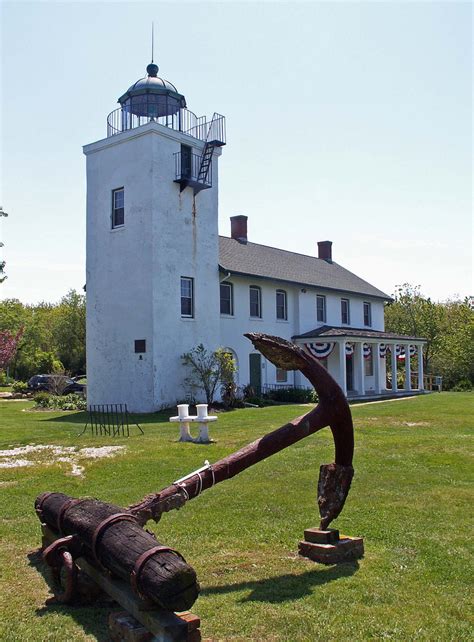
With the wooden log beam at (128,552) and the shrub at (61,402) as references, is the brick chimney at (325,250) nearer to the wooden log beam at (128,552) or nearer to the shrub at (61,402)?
the shrub at (61,402)

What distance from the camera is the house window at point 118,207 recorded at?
25656mm

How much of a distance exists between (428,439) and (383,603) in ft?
32.3

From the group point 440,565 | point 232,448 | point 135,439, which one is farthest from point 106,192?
point 440,565

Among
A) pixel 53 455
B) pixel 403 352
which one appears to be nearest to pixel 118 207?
pixel 53 455

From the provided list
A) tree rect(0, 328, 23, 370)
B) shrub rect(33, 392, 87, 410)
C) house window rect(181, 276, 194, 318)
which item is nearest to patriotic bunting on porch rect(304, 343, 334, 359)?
house window rect(181, 276, 194, 318)

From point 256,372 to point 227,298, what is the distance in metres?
3.65

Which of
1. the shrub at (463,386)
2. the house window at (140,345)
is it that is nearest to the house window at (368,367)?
the shrub at (463,386)

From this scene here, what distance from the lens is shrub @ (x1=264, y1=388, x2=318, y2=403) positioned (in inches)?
1113

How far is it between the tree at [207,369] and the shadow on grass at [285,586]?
19458mm

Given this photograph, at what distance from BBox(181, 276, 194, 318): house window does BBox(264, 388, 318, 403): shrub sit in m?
5.71

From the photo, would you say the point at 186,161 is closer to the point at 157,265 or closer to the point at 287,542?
the point at 157,265

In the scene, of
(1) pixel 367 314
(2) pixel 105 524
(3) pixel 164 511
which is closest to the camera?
(2) pixel 105 524

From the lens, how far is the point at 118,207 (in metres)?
25.8

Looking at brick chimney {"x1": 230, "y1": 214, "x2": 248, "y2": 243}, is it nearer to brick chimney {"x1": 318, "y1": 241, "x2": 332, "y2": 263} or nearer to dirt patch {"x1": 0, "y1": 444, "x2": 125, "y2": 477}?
brick chimney {"x1": 318, "y1": 241, "x2": 332, "y2": 263}
